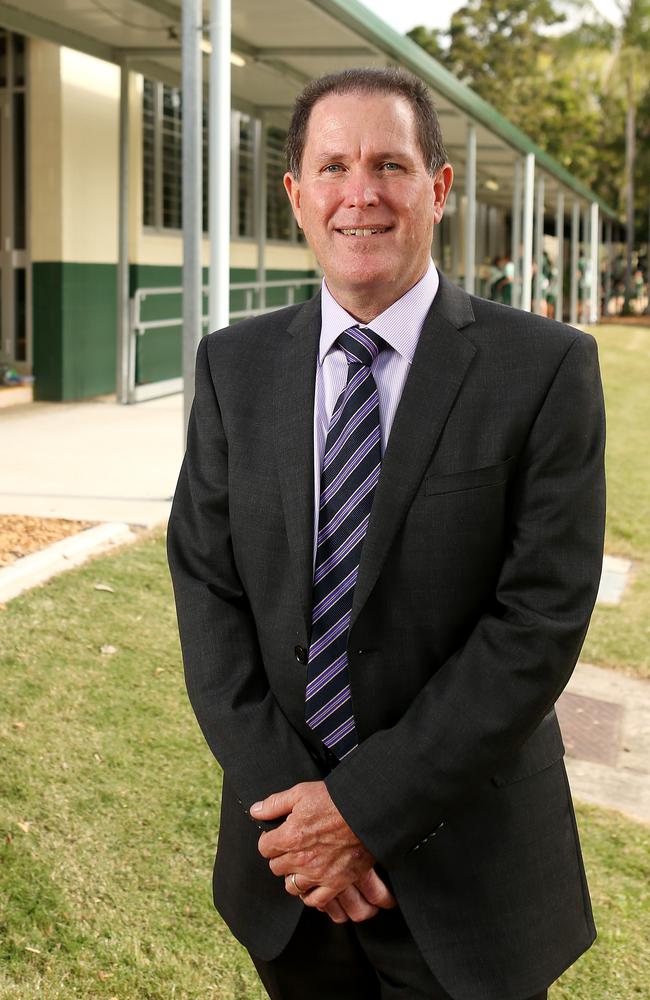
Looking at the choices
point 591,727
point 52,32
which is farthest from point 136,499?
point 52,32

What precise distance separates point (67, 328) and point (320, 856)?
34.6 ft

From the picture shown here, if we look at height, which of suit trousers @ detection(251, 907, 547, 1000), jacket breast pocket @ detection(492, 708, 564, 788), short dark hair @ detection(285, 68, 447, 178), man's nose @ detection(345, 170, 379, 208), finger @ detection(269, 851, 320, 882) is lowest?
suit trousers @ detection(251, 907, 547, 1000)

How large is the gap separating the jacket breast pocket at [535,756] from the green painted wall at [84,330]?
10327 mm

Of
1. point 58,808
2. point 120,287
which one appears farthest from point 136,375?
point 58,808

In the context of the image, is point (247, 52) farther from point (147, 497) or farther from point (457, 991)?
point (457, 991)

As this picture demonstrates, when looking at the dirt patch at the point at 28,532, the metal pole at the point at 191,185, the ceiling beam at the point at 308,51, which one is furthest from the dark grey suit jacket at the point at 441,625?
the ceiling beam at the point at 308,51

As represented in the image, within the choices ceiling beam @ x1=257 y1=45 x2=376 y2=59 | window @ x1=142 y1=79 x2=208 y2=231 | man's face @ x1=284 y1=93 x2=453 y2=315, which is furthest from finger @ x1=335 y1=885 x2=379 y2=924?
window @ x1=142 y1=79 x2=208 y2=231

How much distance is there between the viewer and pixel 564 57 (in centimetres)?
A: 4434

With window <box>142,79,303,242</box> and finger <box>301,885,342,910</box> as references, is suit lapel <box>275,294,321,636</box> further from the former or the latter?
window <box>142,79,303,242</box>

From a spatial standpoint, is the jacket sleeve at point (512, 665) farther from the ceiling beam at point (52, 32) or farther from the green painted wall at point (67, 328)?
the green painted wall at point (67, 328)

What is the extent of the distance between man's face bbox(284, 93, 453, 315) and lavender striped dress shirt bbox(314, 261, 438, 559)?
30 millimetres

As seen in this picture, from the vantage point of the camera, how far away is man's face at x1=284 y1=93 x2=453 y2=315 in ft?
6.34

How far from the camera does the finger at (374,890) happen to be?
1.92 metres

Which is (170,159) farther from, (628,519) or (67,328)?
(628,519)
